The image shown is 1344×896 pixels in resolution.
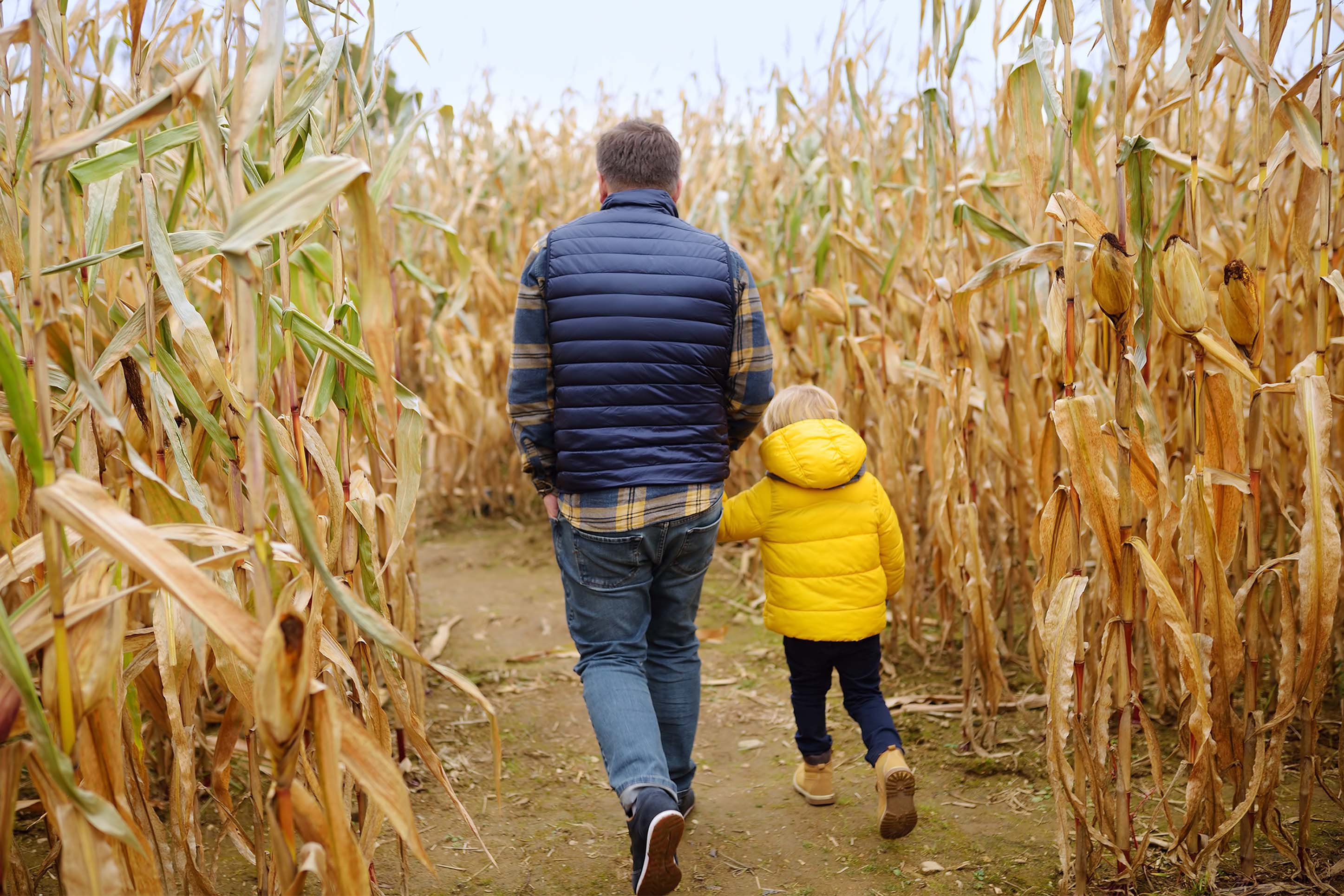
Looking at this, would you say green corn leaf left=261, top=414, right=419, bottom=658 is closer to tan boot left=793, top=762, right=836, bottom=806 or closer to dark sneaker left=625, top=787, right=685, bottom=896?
dark sneaker left=625, top=787, right=685, bottom=896

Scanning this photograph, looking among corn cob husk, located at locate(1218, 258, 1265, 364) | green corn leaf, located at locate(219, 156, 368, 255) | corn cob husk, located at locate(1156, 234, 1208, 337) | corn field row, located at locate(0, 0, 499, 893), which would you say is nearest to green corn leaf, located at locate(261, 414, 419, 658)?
corn field row, located at locate(0, 0, 499, 893)

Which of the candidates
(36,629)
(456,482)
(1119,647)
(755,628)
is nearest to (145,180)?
(36,629)

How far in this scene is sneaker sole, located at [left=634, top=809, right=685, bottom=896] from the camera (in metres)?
1.73

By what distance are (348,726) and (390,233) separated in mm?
1771

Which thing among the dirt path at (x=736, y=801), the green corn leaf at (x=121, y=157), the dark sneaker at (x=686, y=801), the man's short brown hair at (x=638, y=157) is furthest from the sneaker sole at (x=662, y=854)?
the green corn leaf at (x=121, y=157)

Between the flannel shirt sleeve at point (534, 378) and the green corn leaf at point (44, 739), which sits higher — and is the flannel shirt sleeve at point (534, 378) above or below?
above

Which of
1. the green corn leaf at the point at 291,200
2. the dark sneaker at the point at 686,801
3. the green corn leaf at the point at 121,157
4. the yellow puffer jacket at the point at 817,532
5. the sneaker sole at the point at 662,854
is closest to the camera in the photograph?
the green corn leaf at the point at 291,200

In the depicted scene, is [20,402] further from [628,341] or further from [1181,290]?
[1181,290]

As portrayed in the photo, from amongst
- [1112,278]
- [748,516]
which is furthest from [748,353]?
[1112,278]

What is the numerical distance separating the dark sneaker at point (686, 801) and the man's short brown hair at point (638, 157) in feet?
4.47

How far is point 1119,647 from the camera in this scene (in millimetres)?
1633

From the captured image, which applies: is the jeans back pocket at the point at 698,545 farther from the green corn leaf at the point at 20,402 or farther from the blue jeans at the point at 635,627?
the green corn leaf at the point at 20,402

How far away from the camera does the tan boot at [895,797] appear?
2.02m

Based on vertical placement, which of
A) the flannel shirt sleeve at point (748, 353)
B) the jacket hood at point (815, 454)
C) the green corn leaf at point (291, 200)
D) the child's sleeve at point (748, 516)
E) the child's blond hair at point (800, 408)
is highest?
the green corn leaf at point (291, 200)
